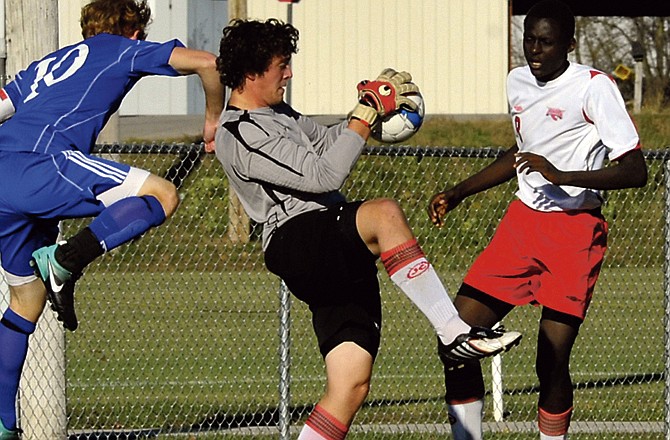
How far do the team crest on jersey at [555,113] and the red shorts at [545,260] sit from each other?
490mm

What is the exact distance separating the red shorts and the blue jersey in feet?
6.12

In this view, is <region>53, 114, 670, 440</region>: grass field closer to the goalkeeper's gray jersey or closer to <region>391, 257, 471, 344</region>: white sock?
the goalkeeper's gray jersey

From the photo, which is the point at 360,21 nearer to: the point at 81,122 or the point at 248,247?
the point at 248,247

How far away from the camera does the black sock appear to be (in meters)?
7.03

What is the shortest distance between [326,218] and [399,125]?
56 cm

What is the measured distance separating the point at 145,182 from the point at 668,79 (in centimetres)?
3914

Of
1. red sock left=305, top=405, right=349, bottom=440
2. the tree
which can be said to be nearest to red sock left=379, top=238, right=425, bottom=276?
red sock left=305, top=405, right=349, bottom=440

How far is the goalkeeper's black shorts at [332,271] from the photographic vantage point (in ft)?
21.9

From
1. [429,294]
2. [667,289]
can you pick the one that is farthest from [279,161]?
[667,289]

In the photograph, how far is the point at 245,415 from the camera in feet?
33.4

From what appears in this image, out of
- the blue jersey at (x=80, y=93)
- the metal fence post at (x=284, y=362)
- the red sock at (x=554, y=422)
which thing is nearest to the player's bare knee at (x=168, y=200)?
the blue jersey at (x=80, y=93)

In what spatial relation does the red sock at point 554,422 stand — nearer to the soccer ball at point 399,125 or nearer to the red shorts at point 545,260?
the red shorts at point 545,260

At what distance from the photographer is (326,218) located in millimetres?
6730

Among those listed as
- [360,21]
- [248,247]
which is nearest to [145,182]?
[248,247]
